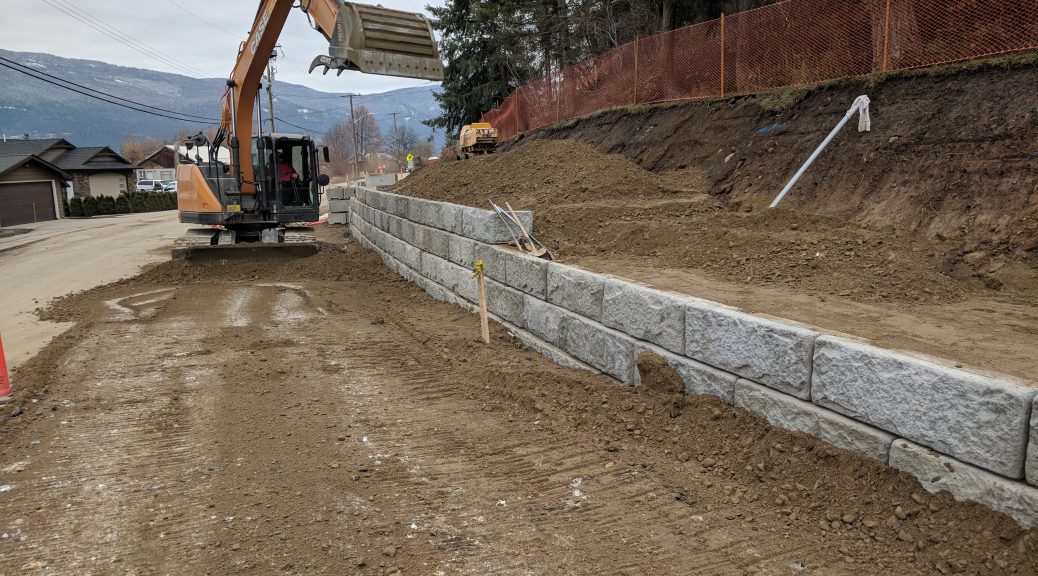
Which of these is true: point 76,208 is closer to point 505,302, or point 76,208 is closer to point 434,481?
point 505,302

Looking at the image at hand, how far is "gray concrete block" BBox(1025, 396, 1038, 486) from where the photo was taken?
2.75 metres

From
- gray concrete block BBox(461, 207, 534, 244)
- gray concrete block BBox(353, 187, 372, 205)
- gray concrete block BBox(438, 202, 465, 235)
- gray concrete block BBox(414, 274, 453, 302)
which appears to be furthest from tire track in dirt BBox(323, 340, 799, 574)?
gray concrete block BBox(353, 187, 372, 205)

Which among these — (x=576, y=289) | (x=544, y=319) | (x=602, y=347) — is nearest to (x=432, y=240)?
(x=544, y=319)

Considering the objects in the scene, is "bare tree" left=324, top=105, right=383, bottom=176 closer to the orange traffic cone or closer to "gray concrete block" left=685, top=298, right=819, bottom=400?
the orange traffic cone

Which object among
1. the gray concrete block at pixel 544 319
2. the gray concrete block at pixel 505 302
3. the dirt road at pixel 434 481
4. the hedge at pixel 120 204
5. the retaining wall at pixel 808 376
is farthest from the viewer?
the hedge at pixel 120 204

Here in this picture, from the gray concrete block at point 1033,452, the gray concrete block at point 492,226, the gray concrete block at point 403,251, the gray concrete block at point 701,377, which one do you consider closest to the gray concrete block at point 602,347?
the gray concrete block at point 701,377

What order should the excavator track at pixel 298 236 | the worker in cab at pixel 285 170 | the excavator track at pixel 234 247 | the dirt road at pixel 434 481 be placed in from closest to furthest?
1. the dirt road at pixel 434 481
2. the excavator track at pixel 234 247
3. the excavator track at pixel 298 236
4. the worker in cab at pixel 285 170

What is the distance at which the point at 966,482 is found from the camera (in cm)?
303

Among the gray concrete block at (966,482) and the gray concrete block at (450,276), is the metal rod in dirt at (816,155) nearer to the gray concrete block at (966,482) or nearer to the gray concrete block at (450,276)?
the gray concrete block at (450,276)

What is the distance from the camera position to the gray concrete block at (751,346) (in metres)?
3.82

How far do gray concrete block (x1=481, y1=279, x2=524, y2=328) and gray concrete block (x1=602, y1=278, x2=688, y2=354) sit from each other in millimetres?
1816

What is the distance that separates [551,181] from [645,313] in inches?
235

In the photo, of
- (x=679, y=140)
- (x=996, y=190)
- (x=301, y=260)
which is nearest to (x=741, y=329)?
(x=996, y=190)

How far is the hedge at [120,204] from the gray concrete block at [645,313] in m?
46.4
